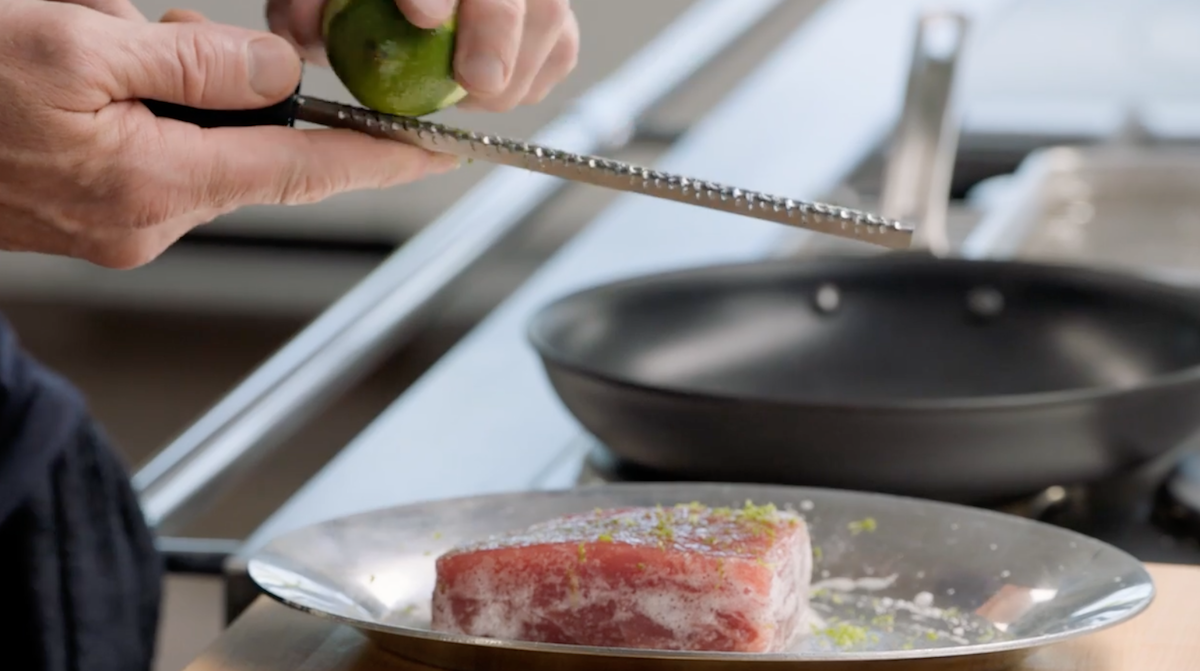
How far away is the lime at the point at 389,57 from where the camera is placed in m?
0.70

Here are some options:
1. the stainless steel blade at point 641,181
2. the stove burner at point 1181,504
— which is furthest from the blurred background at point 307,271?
the stainless steel blade at point 641,181

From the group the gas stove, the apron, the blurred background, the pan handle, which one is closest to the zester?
the gas stove

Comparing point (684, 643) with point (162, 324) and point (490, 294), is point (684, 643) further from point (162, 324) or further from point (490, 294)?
point (162, 324)

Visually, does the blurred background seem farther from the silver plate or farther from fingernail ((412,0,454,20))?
fingernail ((412,0,454,20))

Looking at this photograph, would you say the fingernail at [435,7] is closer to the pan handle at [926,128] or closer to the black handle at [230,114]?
the black handle at [230,114]

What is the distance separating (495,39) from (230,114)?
0.12 m

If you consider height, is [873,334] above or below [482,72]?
below

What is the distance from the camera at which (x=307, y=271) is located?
4.68m

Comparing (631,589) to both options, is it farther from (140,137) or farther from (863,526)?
(140,137)

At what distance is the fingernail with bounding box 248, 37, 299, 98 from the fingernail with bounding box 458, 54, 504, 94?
7 centimetres

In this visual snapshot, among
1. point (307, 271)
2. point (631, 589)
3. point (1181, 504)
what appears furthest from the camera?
point (307, 271)

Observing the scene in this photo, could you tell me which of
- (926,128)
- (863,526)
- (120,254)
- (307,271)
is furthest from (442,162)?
(307,271)

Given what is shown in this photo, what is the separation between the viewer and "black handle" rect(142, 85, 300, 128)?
2.33 feet

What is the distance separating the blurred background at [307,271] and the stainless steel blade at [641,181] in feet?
8.32
